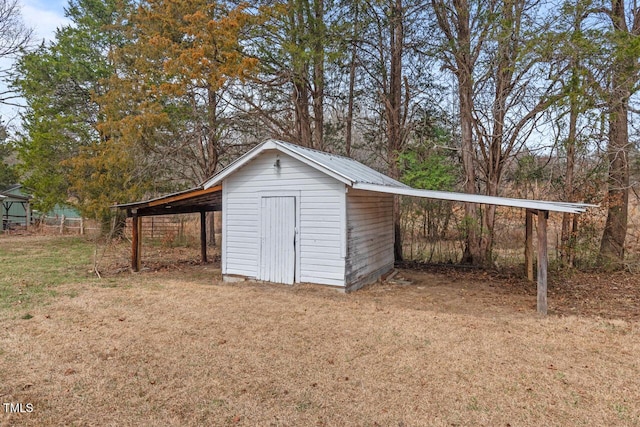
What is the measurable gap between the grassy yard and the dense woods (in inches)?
140

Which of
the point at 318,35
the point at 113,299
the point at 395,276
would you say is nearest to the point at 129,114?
the point at 318,35

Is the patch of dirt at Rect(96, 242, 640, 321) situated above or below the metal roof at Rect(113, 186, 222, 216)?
below

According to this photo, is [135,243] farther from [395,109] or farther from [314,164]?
[395,109]

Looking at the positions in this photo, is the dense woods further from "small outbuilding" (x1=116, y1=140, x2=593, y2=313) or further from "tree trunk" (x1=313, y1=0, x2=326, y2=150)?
"small outbuilding" (x1=116, y1=140, x2=593, y2=313)

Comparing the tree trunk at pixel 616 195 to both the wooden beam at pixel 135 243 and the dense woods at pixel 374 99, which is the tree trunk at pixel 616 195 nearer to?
the dense woods at pixel 374 99

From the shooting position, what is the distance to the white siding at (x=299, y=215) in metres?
7.41

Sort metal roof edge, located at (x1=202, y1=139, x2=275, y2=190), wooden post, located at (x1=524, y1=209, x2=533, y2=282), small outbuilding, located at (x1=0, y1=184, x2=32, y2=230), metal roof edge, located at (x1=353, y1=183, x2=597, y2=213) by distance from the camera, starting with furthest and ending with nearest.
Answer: small outbuilding, located at (x1=0, y1=184, x2=32, y2=230) < wooden post, located at (x1=524, y1=209, x2=533, y2=282) < metal roof edge, located at (x1=202, y1=139, x2=275, y2=190) < metal roof edge, located at (x1=353, y1=183, x2=597, y2=213)

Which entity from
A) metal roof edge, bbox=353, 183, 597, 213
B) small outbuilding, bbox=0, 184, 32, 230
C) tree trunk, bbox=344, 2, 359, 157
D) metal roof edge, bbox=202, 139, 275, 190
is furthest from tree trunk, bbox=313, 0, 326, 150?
small outbuilding, bbox=0, 184, 32, 230

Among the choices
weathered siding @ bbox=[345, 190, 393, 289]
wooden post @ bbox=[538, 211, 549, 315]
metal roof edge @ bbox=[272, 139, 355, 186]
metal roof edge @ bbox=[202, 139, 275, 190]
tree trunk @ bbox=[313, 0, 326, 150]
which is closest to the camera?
wooden post @ bbox=[538, 211, 549, 315]

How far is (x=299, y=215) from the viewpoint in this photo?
7.78 m

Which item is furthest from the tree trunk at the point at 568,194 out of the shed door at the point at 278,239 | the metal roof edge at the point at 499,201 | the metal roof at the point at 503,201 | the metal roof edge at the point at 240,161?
the metal roof edge at the point at 240,161

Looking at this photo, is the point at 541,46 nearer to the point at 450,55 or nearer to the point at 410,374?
the point at 450,55

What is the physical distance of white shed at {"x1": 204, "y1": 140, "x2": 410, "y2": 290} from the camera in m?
7.38

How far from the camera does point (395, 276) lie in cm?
955
